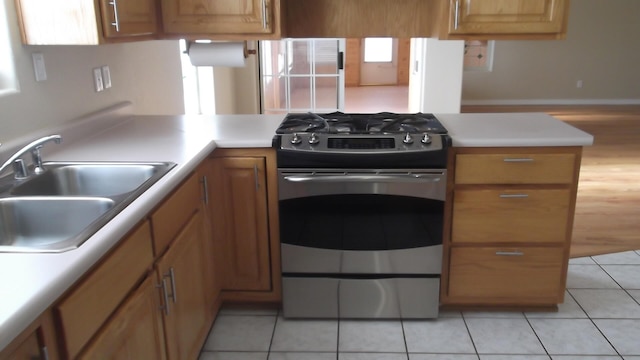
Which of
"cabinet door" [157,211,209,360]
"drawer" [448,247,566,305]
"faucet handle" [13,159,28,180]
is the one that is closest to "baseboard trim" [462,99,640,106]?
"drawer" [448,247,566,305]

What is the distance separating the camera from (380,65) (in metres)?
12.8

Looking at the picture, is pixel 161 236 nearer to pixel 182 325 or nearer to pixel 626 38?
pixel 182 325

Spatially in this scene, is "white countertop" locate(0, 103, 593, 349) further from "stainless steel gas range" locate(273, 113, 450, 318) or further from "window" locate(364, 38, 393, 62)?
"window" locate(364, 38, 393, 62)

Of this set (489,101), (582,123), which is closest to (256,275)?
(582,123)

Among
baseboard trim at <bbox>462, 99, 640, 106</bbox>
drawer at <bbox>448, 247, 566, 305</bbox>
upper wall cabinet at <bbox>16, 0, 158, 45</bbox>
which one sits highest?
upper wall cabinet at <bbox>16, 0, 158, 45</bbox>

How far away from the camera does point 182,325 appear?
6.21 ft

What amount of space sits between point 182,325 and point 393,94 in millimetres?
9783

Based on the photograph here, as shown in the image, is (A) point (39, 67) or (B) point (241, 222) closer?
(A) point (39, 67)

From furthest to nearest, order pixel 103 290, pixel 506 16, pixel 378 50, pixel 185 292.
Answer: pixel 378 50 → pixel 506 16 → pixel 185 292 → pixel 103 290

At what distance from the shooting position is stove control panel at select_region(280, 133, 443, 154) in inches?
88.4

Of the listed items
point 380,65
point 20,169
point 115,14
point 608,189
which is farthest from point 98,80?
point 380,65

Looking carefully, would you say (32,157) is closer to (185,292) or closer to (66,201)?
(66,201)

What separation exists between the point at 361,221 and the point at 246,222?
0.51 metres

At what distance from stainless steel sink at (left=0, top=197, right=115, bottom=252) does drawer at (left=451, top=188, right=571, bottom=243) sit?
57.3 inches
